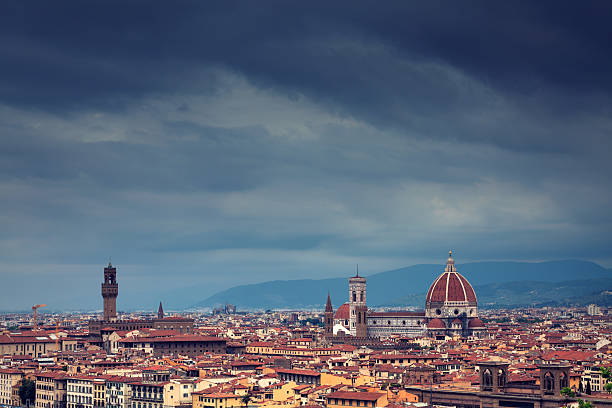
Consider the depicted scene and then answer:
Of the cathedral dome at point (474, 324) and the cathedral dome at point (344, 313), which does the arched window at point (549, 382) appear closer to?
the cathedral dome at point (474, 324)

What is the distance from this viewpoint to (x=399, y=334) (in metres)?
183

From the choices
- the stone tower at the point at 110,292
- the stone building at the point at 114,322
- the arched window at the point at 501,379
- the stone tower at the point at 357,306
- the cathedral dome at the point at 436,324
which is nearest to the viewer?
the arched window at the point at 501,379

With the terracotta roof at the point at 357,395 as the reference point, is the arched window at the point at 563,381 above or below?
above

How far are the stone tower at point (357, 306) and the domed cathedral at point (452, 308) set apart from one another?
11626 millimetres

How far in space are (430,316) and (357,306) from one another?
44.8 feet

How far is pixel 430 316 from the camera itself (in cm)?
18888

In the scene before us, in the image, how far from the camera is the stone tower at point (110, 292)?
169125mm

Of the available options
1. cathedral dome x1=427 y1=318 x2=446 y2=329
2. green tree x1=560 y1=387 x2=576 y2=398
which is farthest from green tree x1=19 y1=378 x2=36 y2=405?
cathedral dome x1=427 y1=318 x2=446 y2=329

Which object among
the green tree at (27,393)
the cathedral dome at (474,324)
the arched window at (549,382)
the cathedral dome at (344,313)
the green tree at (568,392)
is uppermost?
the cathedral dome at (344,313)

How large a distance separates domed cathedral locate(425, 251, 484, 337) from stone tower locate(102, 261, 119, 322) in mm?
51918

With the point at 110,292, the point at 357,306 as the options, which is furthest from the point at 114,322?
the point at 357,306

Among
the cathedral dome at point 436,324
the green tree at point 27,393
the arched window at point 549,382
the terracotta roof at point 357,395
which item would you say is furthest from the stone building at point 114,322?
the arched window at point 549,382

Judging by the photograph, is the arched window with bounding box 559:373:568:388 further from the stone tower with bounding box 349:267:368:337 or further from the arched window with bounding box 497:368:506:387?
the stone tower with bounding box 349:267:368:337

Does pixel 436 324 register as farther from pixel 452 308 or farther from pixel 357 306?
pixel 357 306
